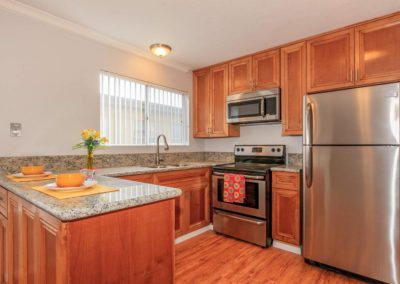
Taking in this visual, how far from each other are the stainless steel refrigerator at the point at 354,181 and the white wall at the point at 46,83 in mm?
2241

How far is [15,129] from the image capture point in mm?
2043

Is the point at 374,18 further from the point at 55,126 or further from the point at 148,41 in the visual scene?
the point at 55,126

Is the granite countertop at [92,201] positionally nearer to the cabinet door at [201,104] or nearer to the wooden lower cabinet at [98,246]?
the wooden lower cabinet at [98,246]

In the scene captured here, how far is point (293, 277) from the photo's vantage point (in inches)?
82.0

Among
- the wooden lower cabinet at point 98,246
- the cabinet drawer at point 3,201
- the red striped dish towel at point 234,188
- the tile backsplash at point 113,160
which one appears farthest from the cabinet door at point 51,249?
the red striped dish towel at point 234,188

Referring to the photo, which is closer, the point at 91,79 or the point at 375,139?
the point at 375,139

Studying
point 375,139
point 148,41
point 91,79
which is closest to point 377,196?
point 375,139

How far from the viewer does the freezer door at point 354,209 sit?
6.11 feet

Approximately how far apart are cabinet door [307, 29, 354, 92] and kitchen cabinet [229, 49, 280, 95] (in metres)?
0.41

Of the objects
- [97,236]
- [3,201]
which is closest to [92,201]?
[97,236]

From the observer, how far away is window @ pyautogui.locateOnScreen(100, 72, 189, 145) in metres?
2.76

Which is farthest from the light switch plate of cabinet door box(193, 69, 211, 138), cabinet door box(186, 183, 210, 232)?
cabinet door box(193, 69, 211, 138)

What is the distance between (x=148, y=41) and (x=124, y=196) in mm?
2154

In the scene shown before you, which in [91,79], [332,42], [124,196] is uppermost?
[332,42]
